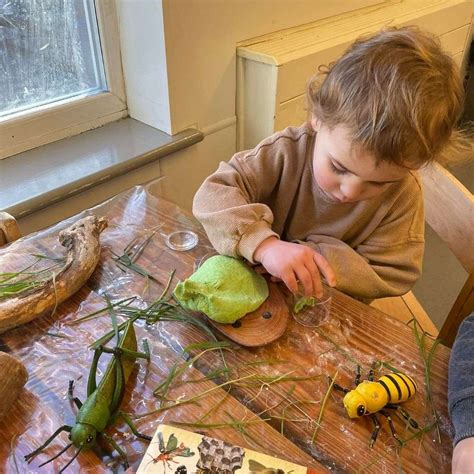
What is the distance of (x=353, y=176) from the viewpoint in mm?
695

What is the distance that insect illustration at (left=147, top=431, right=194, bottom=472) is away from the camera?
48 cm

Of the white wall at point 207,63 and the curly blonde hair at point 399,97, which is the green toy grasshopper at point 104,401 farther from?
the white wall at point 207,63

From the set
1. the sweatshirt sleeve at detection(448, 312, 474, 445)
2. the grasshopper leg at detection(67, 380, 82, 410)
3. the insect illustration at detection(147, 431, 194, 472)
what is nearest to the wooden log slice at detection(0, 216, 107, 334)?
the grasshopper leg at detection(67, 380, 82, 410)

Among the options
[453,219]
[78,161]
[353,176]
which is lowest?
[78,161]

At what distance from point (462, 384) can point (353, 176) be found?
1.02ft

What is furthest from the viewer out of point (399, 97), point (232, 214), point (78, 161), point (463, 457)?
point (78, 161)

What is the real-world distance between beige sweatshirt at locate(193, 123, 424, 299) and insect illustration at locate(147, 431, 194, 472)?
11.4 inches

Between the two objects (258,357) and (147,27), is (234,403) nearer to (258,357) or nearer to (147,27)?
(258,357)

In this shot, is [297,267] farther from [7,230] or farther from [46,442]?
[7,230]

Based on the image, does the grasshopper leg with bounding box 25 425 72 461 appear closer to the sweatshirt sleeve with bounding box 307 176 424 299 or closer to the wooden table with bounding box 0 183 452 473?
the wooden table with bounding box 0 183 452 473

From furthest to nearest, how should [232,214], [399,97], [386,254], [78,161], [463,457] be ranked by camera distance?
[78,161]
[386,254]
[232,214]
[399,97]
[463,457]

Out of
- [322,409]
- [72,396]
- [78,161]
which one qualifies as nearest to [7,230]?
[72,396]

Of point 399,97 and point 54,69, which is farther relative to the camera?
point 54,69

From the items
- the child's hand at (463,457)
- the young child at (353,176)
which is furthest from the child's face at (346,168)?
the child's hand at (463,457)
